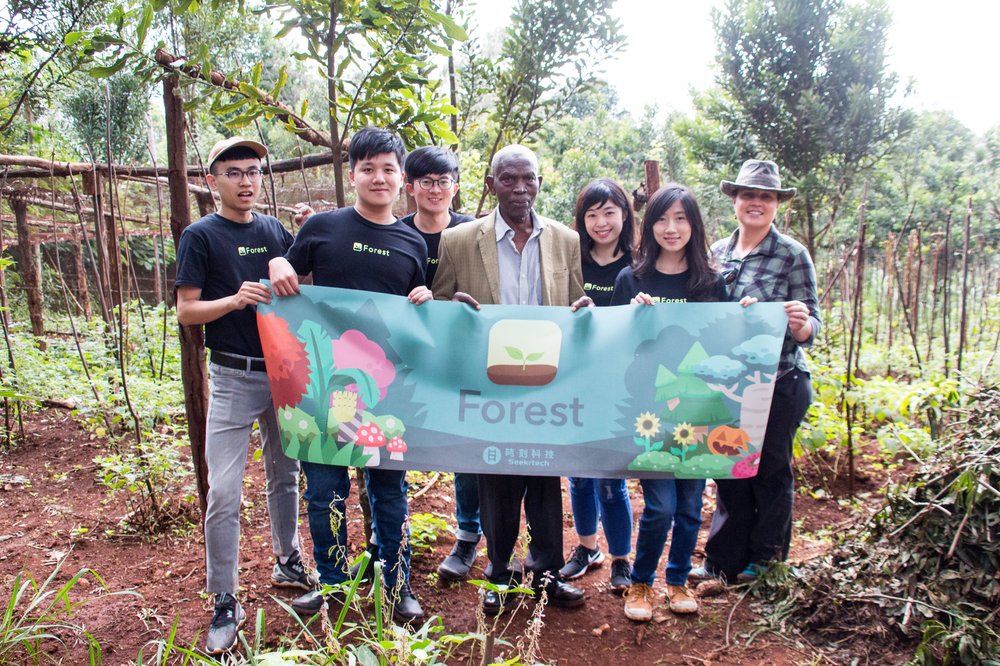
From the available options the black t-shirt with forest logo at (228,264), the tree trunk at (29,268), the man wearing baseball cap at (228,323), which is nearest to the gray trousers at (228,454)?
the man wearing baseball cap at (228,323)

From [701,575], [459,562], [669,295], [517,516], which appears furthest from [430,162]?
[701,575]

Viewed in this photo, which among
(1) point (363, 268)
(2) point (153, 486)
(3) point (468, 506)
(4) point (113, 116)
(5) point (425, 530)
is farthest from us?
(4) point (113, 116)

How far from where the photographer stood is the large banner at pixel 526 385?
264 centimetres

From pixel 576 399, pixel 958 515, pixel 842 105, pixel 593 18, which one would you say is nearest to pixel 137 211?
pixel 593 18

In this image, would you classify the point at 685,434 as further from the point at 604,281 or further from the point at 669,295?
the point at 604,281

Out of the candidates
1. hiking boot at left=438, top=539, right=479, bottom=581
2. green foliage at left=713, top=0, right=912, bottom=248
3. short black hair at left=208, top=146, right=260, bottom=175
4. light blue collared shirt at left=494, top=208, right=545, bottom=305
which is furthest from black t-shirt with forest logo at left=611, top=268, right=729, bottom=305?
green foliage at left=713, top=0, right=912, bottom=248

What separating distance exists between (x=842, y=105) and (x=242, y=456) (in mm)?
8353

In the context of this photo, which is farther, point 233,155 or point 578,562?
point 578,562

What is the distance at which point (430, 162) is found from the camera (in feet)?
9.83

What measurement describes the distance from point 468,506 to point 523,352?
938 millimetres

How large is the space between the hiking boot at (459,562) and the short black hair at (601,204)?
144 cm

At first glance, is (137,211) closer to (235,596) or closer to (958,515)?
(235,596)

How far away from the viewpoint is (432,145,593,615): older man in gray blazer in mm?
2717

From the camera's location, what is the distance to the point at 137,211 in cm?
1316
